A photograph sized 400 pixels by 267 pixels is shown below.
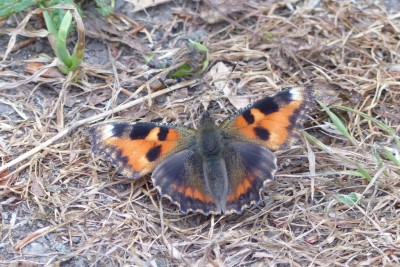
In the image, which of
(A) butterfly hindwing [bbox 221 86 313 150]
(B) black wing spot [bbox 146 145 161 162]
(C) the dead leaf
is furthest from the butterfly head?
(C) the dead leaf

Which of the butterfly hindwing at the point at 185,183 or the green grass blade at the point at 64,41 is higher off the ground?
the green grass blade at the point at 64,41

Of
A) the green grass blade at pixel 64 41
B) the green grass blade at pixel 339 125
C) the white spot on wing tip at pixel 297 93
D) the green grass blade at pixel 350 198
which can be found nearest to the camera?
the green grass blade at pixel 350 198

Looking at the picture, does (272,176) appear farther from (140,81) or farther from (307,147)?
(140,81)

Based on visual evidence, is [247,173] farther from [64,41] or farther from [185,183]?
[64,41]

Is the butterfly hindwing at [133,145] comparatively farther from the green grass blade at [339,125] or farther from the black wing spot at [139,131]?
the green grass blade at [339,125]

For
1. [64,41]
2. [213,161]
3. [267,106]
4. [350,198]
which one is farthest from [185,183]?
[64,41]

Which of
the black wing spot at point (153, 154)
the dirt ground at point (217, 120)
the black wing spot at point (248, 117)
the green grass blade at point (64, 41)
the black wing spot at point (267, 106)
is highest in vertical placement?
the green grass blade at point (64, 41)

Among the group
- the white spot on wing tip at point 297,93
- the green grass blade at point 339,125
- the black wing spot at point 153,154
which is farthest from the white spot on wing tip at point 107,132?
the green grass blade at point 339,125

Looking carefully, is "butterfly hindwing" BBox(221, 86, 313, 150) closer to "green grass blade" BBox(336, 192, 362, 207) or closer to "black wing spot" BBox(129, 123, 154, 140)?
"green grass blade" BBox(336, 192, 362, 207)
